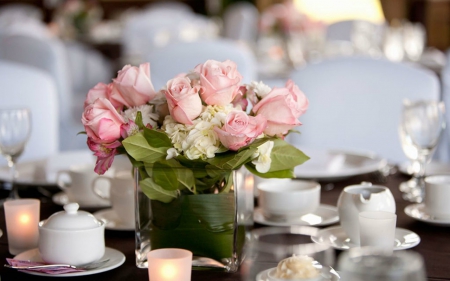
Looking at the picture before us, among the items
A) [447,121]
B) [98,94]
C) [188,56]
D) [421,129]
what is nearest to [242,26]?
[188,56]

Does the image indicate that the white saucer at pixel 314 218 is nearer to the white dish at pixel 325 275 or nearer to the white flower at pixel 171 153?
the white flower at pixel 171 153

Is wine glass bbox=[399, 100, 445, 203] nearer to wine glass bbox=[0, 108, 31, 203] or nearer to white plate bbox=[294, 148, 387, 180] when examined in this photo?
white plate bbox=[294, 148, 387, 180]

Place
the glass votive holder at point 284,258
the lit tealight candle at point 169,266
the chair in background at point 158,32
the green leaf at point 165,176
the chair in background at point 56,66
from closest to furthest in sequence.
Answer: the glass votive holder at point 284,258 → the lit tealight candle at point 169,266 → the green leaf at point 165,176 → the chair in background at point 56,66 → the chair in background at point 158,32

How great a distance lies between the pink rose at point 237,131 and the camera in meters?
0.86

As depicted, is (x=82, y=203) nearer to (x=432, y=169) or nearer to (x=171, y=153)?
(x=171, y=153)

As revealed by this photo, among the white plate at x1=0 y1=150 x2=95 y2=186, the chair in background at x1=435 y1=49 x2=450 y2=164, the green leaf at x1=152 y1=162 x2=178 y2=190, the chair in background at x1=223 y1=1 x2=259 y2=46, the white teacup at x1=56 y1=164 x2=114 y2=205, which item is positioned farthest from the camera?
the chair in background at x1=223 y1=1 x2=259 y2=46

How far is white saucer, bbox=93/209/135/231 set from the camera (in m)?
1.10

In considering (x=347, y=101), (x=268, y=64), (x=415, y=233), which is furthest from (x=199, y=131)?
(x=268, y=64)

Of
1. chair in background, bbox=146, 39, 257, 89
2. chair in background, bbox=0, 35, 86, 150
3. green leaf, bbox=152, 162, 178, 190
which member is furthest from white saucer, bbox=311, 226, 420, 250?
chair in background, bbox=0, 35, 86, 150

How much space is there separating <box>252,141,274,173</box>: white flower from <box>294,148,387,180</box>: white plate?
0.48 meters

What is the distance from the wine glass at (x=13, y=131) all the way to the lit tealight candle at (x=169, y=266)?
58 cm

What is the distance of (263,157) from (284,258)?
0.89ft

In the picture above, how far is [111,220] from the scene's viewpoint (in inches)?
45.1

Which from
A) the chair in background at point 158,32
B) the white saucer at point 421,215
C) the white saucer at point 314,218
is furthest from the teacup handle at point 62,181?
the chair in background at point 158,32
